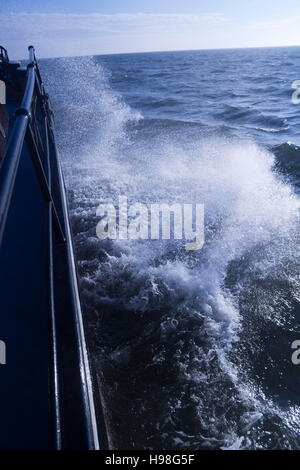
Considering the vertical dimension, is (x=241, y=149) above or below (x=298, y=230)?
above

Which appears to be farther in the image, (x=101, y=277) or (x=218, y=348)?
→ (x=101, y=277)

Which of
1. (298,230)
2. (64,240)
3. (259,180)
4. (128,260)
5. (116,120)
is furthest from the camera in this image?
(116,120)

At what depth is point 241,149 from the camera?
908 cm

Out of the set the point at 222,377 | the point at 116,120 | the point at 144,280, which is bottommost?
the point at 222,377

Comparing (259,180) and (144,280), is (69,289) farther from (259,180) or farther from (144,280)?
(259,180)

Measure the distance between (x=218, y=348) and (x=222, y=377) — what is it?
29cm

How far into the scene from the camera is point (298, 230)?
15.5ft

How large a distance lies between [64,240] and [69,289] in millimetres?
592

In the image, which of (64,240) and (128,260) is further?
(128,260)
